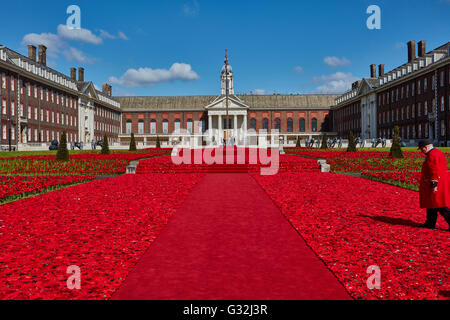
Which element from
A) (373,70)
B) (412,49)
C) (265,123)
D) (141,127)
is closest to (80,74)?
(141,127)

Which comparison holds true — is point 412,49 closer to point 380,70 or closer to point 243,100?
point 380,70

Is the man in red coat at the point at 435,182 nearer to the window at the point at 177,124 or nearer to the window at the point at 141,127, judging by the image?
the window at the point at 177,124

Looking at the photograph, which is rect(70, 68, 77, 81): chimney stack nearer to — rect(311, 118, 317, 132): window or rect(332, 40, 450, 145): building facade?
rect(311, 118, 317, 132): window

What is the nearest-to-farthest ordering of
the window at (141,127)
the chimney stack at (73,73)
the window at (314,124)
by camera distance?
the chimney stack at (73,73) < the window at (314,124) < the window at (141,127)

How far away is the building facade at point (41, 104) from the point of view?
4391cm

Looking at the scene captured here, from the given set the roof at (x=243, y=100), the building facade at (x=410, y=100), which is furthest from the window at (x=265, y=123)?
the building facade at (x=410, y=100)

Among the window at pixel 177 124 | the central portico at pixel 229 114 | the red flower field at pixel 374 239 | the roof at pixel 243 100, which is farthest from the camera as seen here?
the window at pixel 177 124

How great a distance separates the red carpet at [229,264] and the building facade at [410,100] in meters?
42.6

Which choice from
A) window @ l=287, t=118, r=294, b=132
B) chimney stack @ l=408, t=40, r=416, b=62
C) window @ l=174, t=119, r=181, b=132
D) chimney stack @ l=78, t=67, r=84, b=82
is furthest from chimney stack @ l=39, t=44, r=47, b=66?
chimney stack @ l=408, t=40, r=416, b=62

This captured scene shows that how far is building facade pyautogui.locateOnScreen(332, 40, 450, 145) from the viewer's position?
43.7 meters

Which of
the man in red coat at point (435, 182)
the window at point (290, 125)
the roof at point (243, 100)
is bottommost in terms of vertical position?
the man in red coat at point (435, 182)

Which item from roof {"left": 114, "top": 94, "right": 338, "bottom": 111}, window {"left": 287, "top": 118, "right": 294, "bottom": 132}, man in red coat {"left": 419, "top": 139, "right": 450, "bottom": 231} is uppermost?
roof {"left": 114, "top": 94, "right": 338, "bottom": 111}

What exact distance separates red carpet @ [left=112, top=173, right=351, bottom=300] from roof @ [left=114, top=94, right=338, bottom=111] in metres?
75.7

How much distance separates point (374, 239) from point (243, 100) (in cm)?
7960
